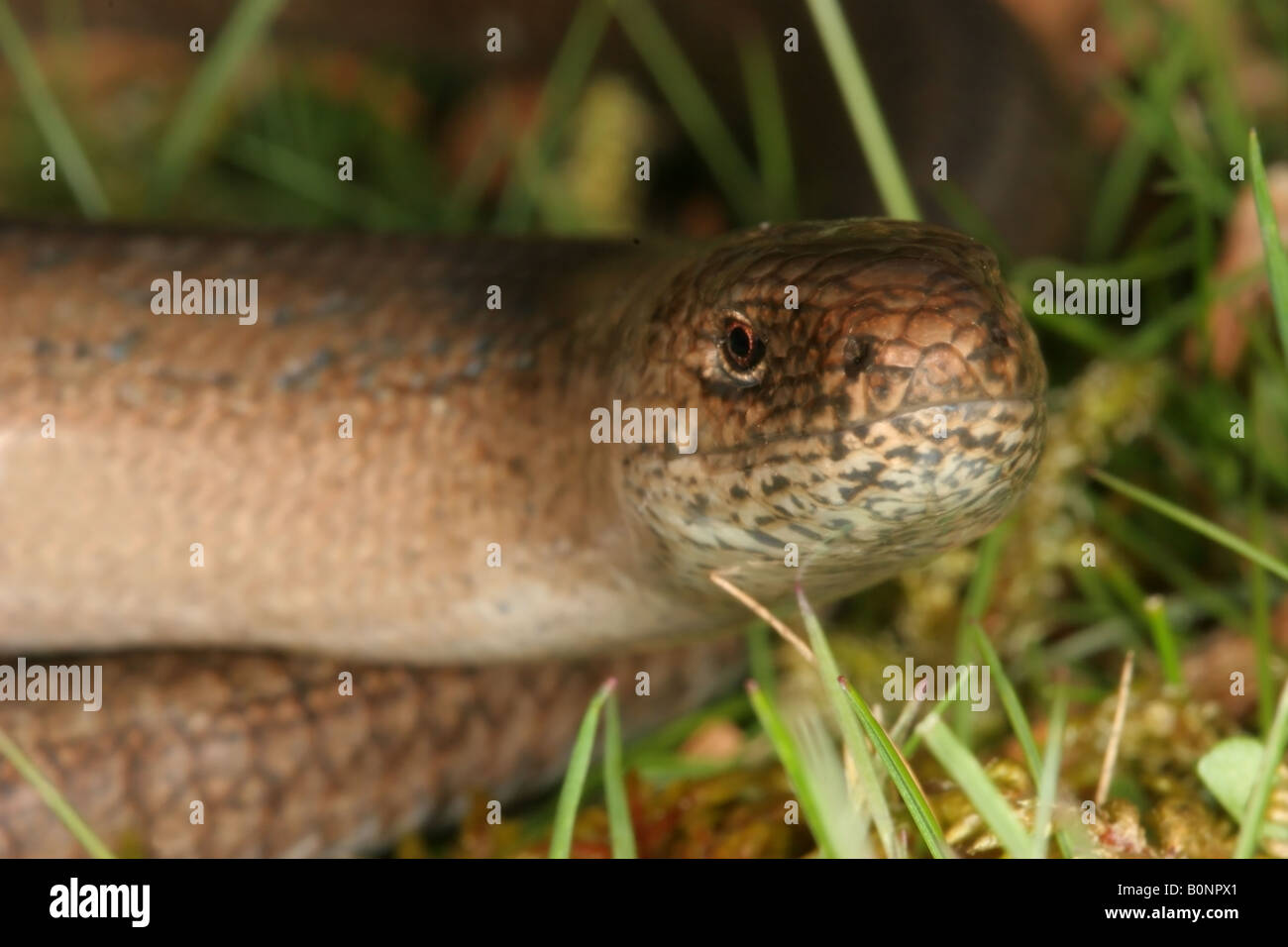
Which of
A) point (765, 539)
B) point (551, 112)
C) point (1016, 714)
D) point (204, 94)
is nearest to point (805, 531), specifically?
point (765, 539)

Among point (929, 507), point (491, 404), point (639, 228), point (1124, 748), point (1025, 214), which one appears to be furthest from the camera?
point (639, 228)

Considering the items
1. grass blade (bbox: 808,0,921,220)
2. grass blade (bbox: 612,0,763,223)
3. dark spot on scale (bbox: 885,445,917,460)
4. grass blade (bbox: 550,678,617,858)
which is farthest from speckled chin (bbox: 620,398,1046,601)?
grass blade (bbox: 612,0,763,223)

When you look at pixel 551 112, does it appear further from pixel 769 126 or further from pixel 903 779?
pixel 903 779

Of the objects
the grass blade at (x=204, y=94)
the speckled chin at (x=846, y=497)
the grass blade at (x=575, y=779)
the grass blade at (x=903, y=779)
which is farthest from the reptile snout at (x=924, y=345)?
the grass blade at (x=204, y=94)

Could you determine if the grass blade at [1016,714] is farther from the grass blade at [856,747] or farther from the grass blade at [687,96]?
the grass blade at [687,96]

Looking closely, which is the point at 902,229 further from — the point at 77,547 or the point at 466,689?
the point at 77,547
